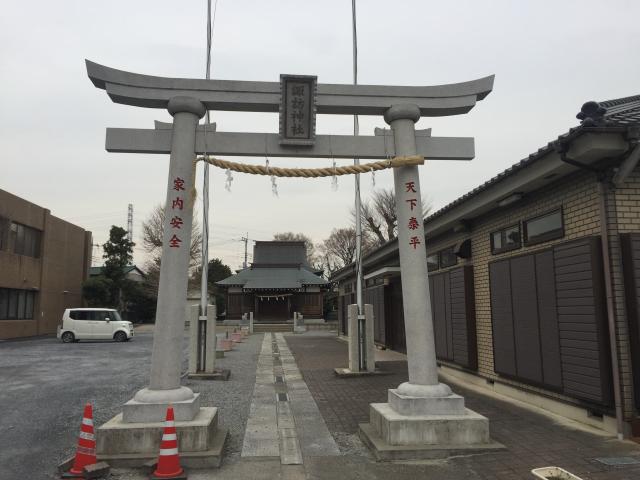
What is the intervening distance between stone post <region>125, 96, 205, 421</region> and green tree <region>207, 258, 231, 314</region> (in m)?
46.0

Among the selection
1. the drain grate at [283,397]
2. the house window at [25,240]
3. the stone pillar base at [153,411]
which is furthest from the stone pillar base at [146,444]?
the house window at [25,240]

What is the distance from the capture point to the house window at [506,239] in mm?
8734

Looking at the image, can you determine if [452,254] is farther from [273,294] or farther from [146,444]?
[273,294]

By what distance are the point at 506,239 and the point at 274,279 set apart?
110 feet

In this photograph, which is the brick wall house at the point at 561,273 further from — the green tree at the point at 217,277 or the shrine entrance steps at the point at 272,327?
the green tree at the point at 217,277

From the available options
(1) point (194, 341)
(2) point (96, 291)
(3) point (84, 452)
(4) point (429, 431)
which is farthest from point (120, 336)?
(4) point (429, 431)

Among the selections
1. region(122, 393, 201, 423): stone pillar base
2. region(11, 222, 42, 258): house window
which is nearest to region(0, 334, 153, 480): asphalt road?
region(122, 393, 201, 423): stone pillar base

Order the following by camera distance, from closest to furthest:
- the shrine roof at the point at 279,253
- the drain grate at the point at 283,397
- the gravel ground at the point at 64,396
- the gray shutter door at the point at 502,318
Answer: the gravel ground at the point at 64,396 → the gray shutter door at the point at 502,318 → the drain grate at the point at 283,397 → the shrine roof at the point at 279,253

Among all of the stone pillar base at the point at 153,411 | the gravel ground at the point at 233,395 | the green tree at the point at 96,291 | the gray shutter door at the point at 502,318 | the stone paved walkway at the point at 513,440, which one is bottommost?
the gravel ground at the point at 233,395

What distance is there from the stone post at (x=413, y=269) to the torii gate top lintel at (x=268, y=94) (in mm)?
266

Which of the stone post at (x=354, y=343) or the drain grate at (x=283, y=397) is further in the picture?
the stone post at (x=354, y=343)

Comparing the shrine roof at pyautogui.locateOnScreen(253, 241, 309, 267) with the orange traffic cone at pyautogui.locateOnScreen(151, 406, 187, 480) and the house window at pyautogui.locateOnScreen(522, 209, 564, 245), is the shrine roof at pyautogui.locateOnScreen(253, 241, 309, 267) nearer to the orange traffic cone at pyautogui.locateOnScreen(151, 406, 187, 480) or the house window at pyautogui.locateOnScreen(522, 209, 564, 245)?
the house window at pyautogui.locateOnScreen(522, 209, 564, 245)

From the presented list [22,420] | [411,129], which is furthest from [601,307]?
[22,420]

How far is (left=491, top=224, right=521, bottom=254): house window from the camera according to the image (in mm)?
8734
